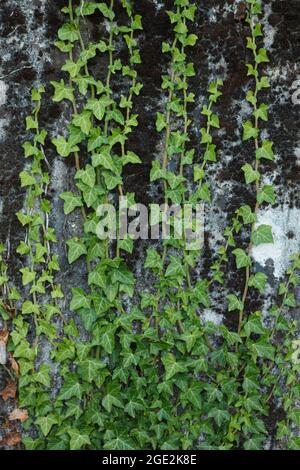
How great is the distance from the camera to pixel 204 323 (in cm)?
272

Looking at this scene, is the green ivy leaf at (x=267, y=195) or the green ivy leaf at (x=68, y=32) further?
the green ivy leaf at (x=267, y=195)

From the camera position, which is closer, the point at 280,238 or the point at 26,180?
the point at 26,180

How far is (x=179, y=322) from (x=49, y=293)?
666 mm

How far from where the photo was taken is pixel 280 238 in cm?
271

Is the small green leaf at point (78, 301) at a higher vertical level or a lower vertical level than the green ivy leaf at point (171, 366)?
higher

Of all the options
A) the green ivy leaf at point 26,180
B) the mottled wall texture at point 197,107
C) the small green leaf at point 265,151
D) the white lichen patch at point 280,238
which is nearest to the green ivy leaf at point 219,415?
the mottled wall texture at point 197,107

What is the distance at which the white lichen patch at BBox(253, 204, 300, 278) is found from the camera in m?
2.70

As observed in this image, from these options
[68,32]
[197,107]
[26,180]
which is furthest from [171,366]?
[68,32]

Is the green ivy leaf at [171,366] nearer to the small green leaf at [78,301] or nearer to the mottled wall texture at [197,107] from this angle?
the mottled wall texture at [197,107]

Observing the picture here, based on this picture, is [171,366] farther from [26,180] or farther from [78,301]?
[26,180]

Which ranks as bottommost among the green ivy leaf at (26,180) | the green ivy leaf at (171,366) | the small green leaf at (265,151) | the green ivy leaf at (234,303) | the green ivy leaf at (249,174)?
the green ivy leaf at (171,366)

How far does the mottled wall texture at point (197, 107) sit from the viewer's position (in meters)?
2.56

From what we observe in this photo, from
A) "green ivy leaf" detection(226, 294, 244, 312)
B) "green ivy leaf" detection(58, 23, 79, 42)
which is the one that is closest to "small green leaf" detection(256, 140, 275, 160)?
"green ivy leaf" detection(226, 294, 244, 312)

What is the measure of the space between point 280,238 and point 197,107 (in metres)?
0.78
